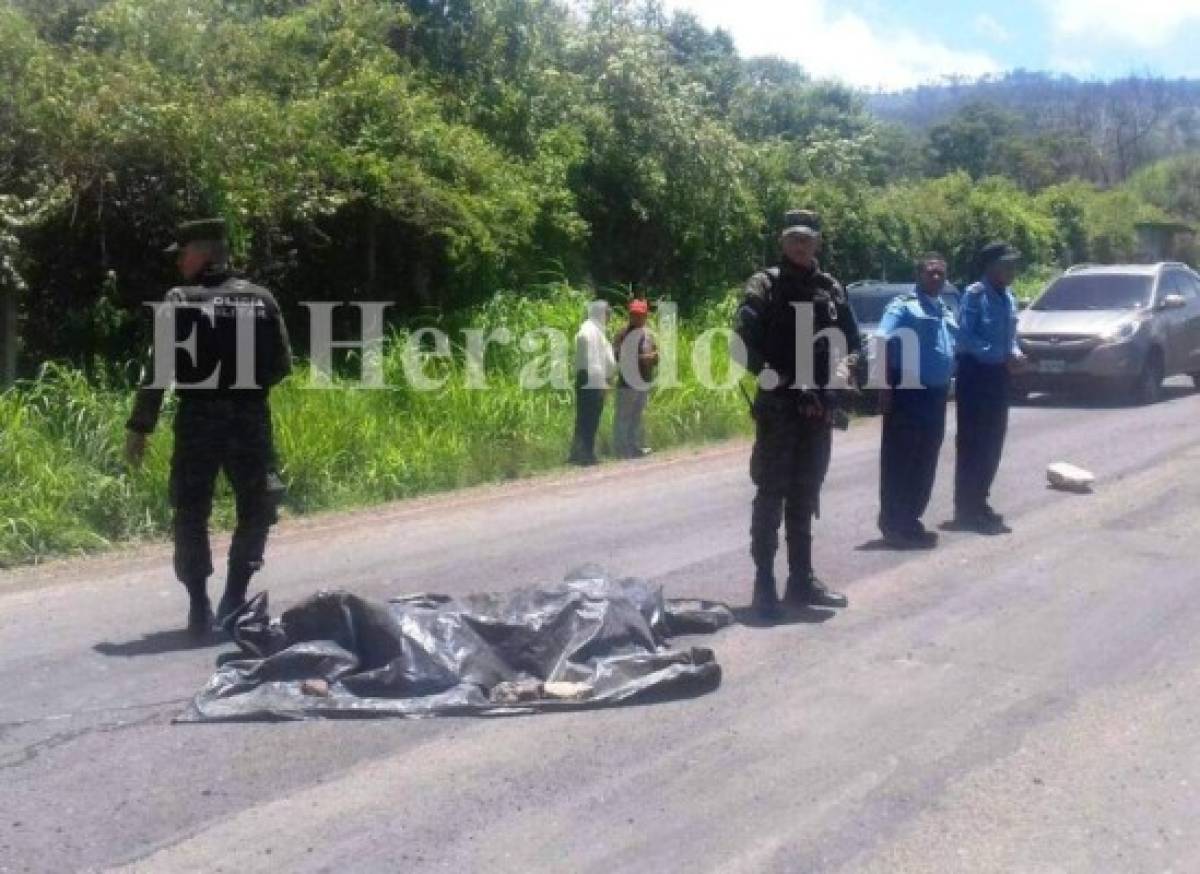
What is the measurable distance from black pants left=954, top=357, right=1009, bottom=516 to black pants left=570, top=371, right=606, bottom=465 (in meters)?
4.35

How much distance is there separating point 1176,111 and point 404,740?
11189cm

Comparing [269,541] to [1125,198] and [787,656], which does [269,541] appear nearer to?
[787,656]

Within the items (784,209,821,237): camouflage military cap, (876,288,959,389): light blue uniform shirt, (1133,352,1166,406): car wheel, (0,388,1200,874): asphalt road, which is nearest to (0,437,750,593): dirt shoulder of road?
(0,388,1200,874): asphalt road

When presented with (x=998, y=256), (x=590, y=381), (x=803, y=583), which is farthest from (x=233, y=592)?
(x=590, y=381)

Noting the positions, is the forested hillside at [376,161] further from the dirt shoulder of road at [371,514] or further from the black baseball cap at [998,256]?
the black baseball cap at [998,256]

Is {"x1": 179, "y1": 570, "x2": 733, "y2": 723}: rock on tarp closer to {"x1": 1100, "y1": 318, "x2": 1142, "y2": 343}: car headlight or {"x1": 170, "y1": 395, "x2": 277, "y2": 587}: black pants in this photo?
{"x1": 170, "y1": 395, "x2": 277, "y2": 587}: black pants

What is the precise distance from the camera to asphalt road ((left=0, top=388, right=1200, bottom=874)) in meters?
5.02

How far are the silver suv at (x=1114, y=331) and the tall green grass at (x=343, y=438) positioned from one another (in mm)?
4328

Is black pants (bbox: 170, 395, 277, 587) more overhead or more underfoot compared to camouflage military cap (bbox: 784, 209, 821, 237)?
more underfoot

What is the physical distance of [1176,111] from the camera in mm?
108000

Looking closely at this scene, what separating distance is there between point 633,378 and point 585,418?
684 millimetres

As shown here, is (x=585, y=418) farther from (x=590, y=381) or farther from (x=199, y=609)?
(x=199, y=609)

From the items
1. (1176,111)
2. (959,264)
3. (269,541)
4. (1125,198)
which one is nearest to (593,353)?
(269,541)

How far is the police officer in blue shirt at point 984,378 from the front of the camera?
34.6ft
